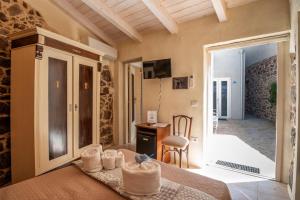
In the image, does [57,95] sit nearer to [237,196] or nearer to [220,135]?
[237,196]

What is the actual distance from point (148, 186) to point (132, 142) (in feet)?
11.2

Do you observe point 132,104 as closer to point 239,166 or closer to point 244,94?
point 239,166

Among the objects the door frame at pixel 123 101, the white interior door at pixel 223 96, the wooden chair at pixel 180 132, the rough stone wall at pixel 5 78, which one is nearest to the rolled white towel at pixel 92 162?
the wooden chair at pixel 180 132

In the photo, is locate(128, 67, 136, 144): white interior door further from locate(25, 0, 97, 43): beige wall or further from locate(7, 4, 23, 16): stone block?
locate(7, 4, 23, 16): stone block

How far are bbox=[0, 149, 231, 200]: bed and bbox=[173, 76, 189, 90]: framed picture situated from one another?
6.14 ft

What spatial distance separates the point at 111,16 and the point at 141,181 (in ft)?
9.24

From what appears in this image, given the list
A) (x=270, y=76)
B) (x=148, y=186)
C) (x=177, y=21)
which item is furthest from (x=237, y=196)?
(x=270, y=76)

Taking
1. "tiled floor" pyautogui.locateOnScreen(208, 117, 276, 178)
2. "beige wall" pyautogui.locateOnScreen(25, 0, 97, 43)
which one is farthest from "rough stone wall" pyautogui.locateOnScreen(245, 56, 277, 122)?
"beige wall" pyautogui.locateOnScreen(25, 0, 97, 43)

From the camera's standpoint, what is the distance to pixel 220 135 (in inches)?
197

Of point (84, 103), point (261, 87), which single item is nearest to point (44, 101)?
point (84, 103)

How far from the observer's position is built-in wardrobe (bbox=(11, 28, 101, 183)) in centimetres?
199

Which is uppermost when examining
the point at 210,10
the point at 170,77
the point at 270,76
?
the point at 210,10

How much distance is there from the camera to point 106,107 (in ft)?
12.8

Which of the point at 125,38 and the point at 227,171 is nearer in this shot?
the point at 227,171
